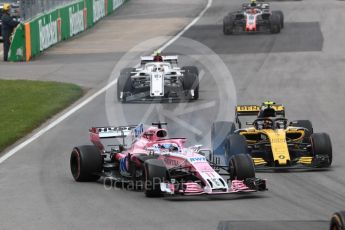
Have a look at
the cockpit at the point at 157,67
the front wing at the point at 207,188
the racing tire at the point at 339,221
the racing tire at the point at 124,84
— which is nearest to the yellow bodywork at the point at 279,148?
the front wing at the point at 207,188

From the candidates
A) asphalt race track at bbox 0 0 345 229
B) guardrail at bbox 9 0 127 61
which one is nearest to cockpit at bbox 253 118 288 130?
asphalt race track at bbox 0 0 345 229

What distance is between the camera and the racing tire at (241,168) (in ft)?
57.5

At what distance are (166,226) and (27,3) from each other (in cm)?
2958

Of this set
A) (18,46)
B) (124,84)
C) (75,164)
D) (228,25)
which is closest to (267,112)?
(75,164)

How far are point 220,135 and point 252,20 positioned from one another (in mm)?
28292

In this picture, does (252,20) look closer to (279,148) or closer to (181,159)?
(279,148)

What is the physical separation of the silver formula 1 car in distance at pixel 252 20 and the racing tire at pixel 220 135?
27322mm

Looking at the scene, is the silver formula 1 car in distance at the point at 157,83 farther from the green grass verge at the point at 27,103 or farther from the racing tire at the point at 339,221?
the racing tire at the point at 339,221

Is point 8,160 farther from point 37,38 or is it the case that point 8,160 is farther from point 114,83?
point 37,38

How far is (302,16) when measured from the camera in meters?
55.7

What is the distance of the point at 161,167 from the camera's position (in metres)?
17.1

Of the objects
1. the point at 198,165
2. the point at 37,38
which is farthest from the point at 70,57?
the point at 198,165

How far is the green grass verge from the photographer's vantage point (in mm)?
25969

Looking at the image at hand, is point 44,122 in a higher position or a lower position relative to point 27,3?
lower
